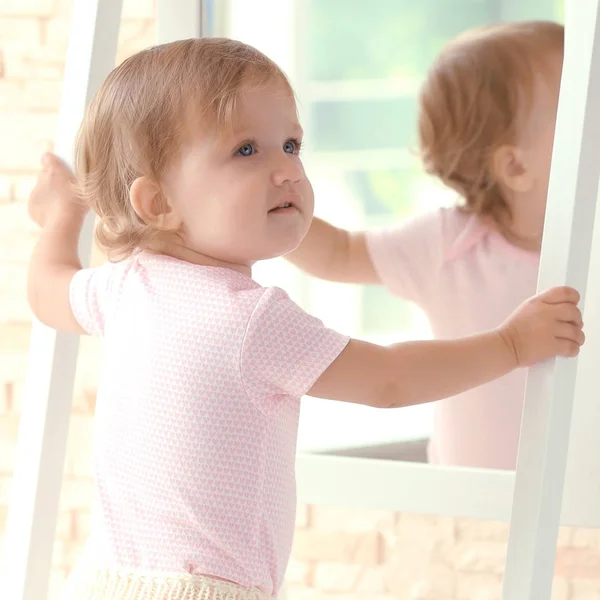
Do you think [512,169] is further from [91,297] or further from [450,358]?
[91,297]

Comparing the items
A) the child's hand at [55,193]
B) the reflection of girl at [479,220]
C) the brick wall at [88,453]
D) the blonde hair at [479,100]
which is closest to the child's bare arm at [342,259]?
the reflection of girl at [479,220]

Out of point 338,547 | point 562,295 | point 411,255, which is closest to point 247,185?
point 562,295

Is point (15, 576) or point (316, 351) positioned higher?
point (316, 351)

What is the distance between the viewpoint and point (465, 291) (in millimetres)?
1175

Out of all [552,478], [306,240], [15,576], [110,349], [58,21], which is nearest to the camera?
[552,478]

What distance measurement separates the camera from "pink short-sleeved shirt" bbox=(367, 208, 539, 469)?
1.15 metres

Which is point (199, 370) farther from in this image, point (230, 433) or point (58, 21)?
point (58, 21)

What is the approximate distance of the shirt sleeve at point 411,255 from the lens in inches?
47.0

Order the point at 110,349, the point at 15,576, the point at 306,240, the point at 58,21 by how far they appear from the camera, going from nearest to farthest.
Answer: the point at 110,349, the point at 15,576, the point at 306,240, the point at 58,21

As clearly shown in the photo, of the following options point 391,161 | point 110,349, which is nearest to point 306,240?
point 391,161

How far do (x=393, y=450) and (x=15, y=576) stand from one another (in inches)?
18.1

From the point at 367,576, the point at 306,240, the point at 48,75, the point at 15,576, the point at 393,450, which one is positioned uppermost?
the point at 48,75

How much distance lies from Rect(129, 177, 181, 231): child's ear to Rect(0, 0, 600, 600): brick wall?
2.68ft

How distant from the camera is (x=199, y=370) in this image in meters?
0.84
